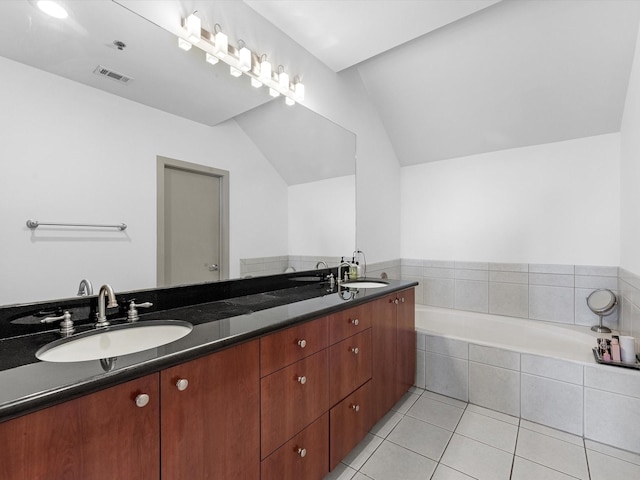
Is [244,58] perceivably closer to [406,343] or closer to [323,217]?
[323,217]

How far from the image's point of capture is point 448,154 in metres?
3.19

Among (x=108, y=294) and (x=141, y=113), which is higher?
(x=141, y=113)

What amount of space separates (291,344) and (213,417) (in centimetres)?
38

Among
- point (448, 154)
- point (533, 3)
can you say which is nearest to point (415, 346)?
point (448, 154)

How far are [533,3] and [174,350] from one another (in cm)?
277

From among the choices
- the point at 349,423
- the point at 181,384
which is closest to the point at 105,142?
the point at 181,384

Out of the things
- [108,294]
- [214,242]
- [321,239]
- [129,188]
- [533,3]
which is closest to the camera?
[108,294]

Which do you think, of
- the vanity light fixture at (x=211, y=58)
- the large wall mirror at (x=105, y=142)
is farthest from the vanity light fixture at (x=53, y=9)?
the vanity light fixture at (x=211, y=58)

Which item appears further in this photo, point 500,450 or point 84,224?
point 500,450

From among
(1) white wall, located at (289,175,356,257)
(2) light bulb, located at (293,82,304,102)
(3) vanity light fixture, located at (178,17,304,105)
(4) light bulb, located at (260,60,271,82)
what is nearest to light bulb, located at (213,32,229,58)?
(3) vanity light fixture, located at (178,17,304,105)

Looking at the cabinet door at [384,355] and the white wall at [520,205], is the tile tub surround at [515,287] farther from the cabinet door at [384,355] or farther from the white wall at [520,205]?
the cabinet door at [384,355]

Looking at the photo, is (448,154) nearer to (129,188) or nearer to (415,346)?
(415,346)

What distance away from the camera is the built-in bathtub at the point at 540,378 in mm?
1734

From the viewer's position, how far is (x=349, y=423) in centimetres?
159
